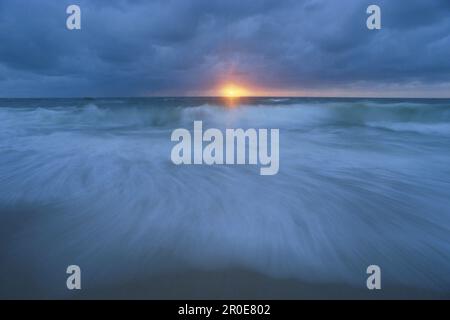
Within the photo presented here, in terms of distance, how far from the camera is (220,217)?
2.86m

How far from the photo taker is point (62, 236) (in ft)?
8.62

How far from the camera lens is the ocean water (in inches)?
92.0

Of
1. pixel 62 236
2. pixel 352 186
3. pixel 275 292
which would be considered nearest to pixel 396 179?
pixel 352 186

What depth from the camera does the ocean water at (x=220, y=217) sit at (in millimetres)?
2336
